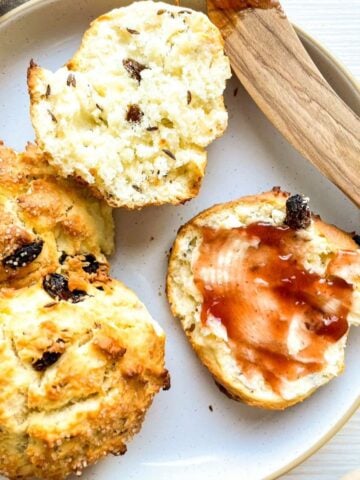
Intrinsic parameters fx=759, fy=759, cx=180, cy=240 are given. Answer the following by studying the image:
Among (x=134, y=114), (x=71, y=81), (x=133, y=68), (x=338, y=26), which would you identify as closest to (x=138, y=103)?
(x=134, y=114)

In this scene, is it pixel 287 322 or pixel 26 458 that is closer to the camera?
pixel 26 458

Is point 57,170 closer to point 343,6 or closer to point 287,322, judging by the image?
point 287,322

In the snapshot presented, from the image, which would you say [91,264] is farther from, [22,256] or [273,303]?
[273,303]

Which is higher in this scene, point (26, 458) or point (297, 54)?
point (297, 54)

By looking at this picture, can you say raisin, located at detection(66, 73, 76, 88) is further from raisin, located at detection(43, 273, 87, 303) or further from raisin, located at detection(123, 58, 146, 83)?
raisin, located at detection(43, 273, 87, 303)

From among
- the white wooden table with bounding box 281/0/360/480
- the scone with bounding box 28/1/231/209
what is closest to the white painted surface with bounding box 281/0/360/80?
the white wooden table with bounding box 281/0/360/480

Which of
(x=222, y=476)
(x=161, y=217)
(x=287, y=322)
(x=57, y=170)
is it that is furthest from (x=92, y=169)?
(x=222, y=476)
